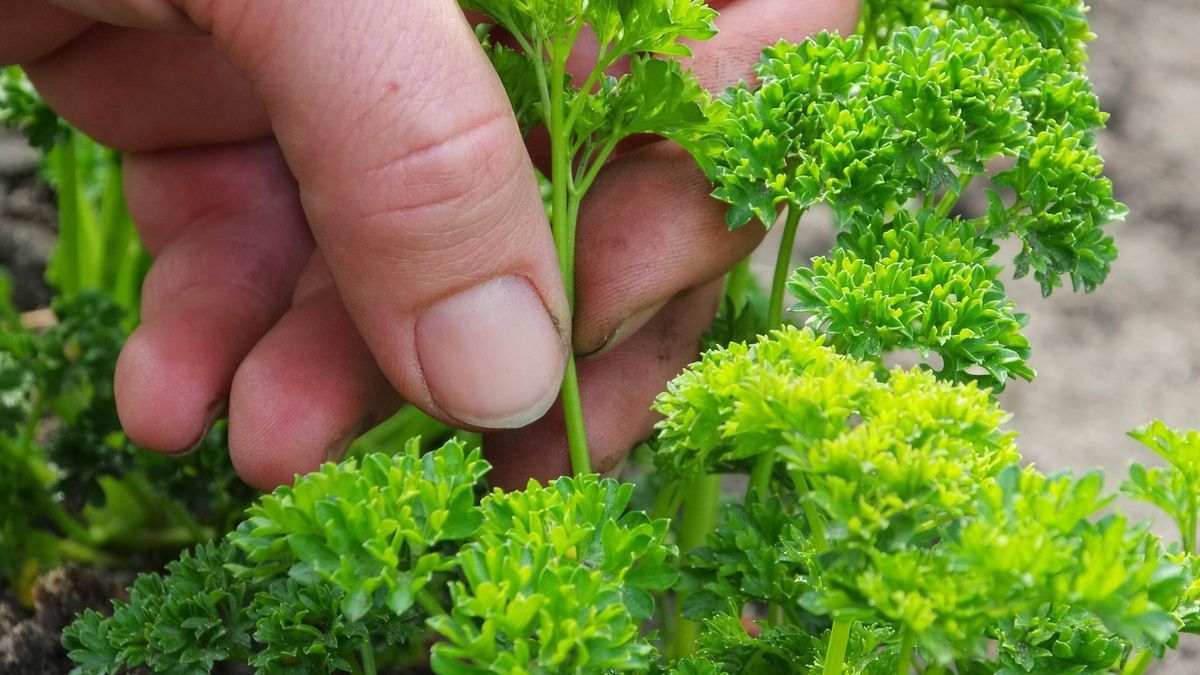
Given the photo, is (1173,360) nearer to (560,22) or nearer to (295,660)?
(560,22)

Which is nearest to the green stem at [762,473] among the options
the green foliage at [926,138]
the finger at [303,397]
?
the green foliage at [926,138]

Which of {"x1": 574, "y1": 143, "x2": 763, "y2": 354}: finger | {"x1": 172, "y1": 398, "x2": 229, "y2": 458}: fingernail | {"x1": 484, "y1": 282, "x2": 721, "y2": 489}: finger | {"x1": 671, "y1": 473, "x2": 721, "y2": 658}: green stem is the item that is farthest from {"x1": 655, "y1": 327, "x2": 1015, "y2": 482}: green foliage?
{"x1": 172, "y1": 398, "x2": 229, "y2": 458}: fingernail

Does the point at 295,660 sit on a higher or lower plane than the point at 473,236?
lower

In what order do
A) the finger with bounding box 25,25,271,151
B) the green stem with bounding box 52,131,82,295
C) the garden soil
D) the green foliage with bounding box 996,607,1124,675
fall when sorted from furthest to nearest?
1. the garden soil
2. the green stem with bounding box 52,131,82,295
3. the finger with bounding box 25,25,271,151
4. the green foliage with bounding box 996,607,1124,675

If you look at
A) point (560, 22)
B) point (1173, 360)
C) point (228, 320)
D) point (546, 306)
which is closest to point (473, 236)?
point (546, 306)

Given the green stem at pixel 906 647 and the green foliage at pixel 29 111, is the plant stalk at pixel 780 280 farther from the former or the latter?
the green foliage at pixel 29 111

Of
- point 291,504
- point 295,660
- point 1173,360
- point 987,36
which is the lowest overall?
point 1173,360

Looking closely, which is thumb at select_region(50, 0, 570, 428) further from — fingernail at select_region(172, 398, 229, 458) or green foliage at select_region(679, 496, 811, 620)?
fingernail at select_region(172, 398, 229, 458)

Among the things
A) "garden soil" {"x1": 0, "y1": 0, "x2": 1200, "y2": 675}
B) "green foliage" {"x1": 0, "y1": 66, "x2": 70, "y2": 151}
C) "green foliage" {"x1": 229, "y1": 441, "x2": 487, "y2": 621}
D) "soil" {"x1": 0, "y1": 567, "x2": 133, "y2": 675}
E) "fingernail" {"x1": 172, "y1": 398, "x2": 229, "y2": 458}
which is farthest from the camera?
"garden soil" {"x1": 0, "y1": 0, "x2": 1200, "y2": 675}
